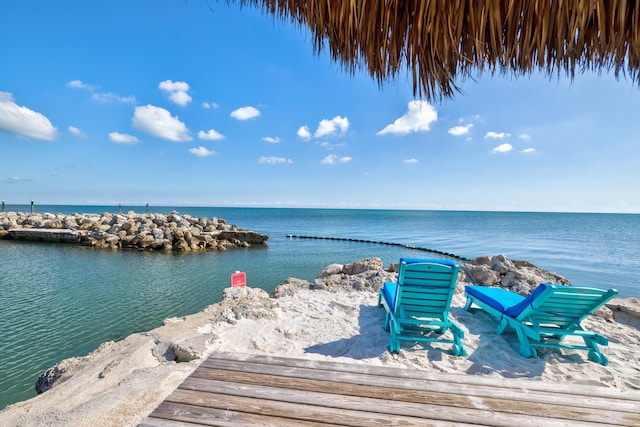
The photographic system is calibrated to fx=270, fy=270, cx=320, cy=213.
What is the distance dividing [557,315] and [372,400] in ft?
10.4

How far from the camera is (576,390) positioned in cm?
155

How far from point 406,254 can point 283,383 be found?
16.8m

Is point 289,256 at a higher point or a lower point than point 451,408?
lower

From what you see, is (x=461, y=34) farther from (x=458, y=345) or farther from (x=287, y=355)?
(x=287, y=355)

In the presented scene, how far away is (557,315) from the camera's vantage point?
3.26 meters

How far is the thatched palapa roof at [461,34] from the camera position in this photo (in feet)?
5.52

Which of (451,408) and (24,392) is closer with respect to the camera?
(451,408)

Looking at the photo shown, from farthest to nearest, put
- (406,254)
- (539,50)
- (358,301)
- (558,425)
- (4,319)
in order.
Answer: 1. (406,254)
2. (4,319)
3. (358,301)
4. (539,50)
5. (558,425)

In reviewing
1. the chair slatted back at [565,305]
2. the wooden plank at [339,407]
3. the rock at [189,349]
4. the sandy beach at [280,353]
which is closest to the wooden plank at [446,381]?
the wooden plank at [339,407]

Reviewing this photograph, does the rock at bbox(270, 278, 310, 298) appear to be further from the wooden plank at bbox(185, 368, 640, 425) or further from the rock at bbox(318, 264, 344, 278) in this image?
the wooden plank at bbox(185, 368, 640, 425)

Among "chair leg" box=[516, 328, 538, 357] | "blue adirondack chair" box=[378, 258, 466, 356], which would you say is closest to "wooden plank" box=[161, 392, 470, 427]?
"blue adirondack chair" box=[378, 258, 466, 356]

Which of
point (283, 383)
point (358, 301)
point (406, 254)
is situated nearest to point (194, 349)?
point (283, 383)

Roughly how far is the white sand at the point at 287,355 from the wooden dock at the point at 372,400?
1326 mm

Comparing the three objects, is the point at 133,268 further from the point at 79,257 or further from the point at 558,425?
the point at 558,425
